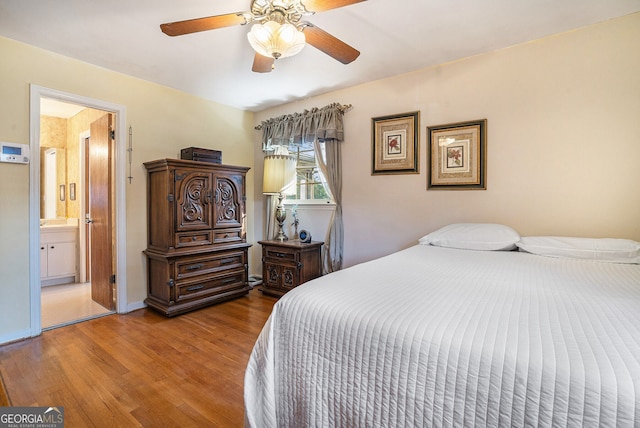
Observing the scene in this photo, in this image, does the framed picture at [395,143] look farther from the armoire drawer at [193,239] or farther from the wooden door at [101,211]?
the wooden door at [101,211]

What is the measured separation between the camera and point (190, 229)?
3016 mm

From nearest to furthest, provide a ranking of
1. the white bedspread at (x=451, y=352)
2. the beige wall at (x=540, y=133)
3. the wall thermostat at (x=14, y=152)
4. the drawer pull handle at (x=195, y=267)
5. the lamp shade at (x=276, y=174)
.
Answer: the white bedspread at (x=451, y=352)
the beige wall at (x=540, y=133)
the wall thermostat at (x=14, y=152)
the drawer pull handle at (x=195, y=267)
the lamp shade at (x=276, y=174)

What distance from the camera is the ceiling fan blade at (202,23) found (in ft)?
5.32

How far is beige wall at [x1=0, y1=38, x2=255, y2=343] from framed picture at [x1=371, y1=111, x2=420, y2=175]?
1.99 meters

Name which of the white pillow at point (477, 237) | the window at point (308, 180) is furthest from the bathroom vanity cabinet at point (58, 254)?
the white pillow at point (477, 237)

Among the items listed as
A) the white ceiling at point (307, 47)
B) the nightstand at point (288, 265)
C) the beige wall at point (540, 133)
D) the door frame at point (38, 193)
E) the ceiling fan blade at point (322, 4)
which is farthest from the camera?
the nightstand at point (288, 265)

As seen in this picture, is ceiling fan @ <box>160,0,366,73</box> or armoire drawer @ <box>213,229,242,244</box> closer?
ceiling fan @ <box>160,0,366,73</box>

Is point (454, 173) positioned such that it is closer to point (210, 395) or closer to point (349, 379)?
point (349, 379)

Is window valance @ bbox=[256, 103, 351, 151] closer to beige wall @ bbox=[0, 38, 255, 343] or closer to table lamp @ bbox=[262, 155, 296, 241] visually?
table lamp @ bbox=[262, 155, 296, 241]

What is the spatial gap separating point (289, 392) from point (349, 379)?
0.96 feet

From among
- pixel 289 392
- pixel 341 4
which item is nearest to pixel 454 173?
pixel 341 4

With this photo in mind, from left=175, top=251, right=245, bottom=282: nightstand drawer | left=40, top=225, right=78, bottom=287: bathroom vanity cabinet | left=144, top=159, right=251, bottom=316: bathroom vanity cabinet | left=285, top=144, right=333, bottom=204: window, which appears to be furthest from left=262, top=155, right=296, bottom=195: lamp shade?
left=40, top=225, right=78, bottom=287: bathroom vanity cabinet

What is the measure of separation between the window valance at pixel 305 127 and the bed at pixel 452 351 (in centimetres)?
219

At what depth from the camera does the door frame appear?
2.46 meters
